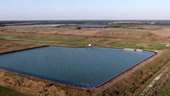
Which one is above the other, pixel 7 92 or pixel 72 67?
pixel 7 92

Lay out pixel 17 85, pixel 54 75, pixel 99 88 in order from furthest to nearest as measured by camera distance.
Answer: pixel 54 75 < pixel 17 85 < pixel 99 88

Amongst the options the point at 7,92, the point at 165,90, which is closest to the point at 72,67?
the point at 7,92

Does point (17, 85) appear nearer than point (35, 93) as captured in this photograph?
No

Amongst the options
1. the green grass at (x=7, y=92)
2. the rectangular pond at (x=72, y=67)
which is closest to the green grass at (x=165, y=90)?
the rectangular pond at (x=72, y=67)

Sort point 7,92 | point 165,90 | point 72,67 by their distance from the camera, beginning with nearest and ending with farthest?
point 7,92, point 165,90, point 72,67

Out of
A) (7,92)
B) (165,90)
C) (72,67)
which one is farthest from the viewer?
(72,67)

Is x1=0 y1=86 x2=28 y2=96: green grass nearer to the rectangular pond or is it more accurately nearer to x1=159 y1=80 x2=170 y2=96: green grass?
the rectangular pond

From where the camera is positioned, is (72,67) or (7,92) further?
(72,67)

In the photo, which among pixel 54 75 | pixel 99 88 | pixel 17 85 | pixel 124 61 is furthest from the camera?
pixel 124 61

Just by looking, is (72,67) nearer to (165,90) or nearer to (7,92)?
(7,92)

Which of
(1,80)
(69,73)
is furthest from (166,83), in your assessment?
(1,80)

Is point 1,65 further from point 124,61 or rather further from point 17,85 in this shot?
point 124,61
